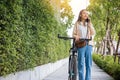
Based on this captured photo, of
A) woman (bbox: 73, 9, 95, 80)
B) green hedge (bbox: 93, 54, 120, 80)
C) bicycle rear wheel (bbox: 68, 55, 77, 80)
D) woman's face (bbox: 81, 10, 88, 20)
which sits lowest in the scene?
green hedge (bbox: 93, 54, 120, 80)

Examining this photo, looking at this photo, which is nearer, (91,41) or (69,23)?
(91,41)

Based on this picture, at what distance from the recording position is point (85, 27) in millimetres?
9984

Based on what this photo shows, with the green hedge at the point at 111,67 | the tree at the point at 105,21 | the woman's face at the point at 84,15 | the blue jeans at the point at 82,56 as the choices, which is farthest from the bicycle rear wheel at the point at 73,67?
the tree at the point at 105,21

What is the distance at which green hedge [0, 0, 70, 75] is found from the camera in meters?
7.91

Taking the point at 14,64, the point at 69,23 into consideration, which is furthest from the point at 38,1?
the point at 69,23

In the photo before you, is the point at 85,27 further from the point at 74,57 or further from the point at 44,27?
the point at 44,27

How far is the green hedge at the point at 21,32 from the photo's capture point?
791cm

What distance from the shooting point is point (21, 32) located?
935 cm

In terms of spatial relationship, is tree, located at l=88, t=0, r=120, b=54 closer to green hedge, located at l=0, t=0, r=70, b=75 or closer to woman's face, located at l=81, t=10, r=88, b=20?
green hedge, located at l=0, t=0, r=70, b=75

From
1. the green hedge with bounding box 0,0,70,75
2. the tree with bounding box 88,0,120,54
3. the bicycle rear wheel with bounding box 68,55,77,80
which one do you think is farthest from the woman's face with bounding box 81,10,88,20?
the tree with bounding box 88,0,120,54

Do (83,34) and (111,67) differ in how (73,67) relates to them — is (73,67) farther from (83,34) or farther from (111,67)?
(111,67)

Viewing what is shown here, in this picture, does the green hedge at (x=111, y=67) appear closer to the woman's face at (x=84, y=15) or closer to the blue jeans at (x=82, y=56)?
the blue jeans at (x=82, y=56)

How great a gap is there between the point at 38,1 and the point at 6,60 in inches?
171

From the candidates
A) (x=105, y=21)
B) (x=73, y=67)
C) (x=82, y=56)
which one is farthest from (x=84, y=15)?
(x=105, y=21)
